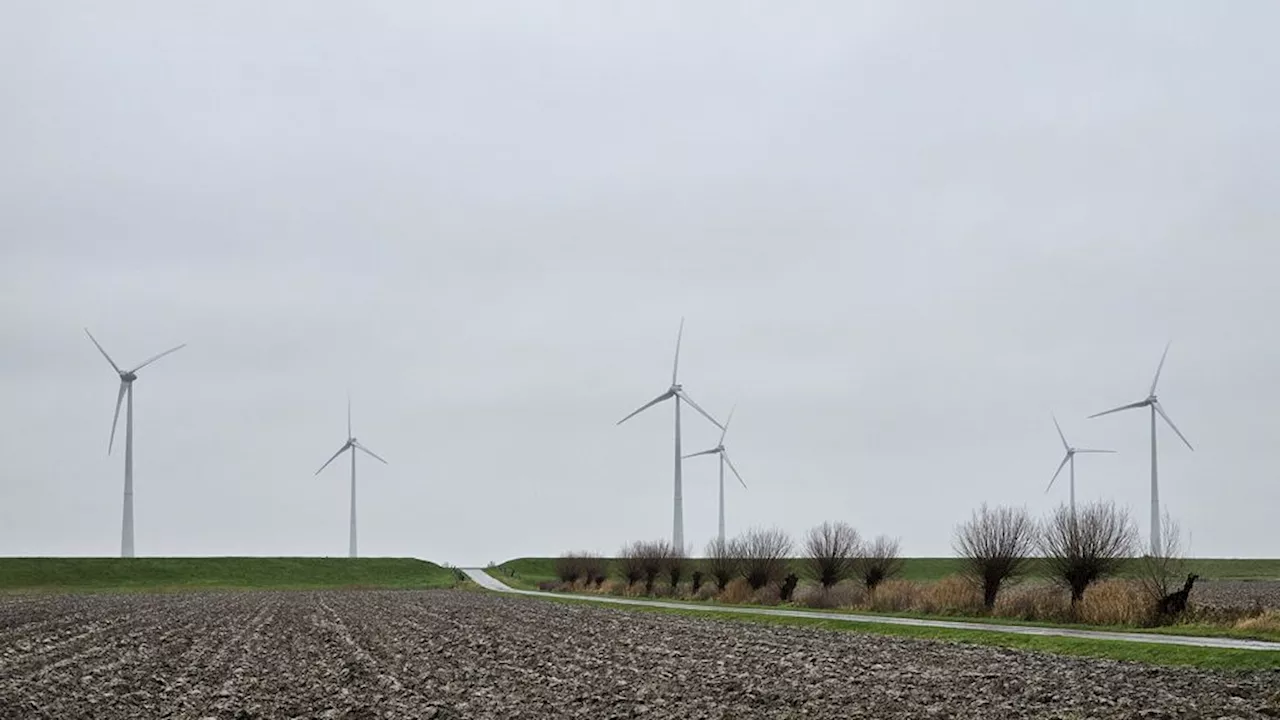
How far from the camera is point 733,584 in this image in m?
92.1

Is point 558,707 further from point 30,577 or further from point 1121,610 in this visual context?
point 30,577

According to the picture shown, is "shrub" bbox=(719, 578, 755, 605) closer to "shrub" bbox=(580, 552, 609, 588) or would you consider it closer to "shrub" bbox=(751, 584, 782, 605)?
"shrub" bbox=(751, 584, 782, 605)

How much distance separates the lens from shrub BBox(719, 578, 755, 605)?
88.9 m

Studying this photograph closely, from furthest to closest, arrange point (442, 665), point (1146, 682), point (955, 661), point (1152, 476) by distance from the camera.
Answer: point (1152, 476) < point (442, 665) < point (955, 661) < point (1146, 682)

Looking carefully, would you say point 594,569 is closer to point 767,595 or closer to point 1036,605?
point 767,595

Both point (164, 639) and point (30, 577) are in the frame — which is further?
point (30, 577)

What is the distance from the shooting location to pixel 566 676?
128 feet

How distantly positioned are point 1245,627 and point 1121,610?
275 inches

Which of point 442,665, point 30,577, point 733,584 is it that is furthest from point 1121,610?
point 30,577

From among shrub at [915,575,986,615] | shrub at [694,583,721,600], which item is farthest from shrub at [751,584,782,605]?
shrub at [915,575,986,615]

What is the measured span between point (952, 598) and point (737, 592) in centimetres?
2597

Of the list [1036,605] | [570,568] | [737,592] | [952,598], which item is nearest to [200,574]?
[570,568]

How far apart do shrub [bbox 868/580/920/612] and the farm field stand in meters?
69.3

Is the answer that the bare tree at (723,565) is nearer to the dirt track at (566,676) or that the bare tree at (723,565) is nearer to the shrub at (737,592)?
the shrub at (737,592)
